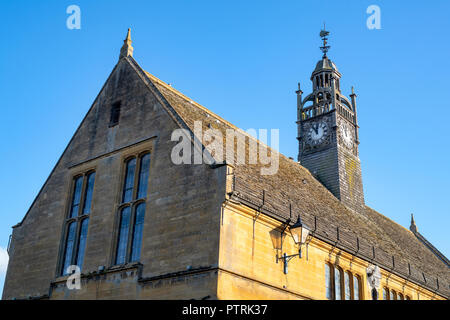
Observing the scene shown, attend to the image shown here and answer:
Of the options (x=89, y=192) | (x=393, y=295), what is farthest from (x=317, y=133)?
(x=89, y=192)

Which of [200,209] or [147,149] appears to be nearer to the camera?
[200,209]

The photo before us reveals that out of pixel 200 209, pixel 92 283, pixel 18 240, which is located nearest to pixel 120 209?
pixel 92 283

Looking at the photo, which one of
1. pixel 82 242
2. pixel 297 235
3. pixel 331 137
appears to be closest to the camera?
pixel 297 235

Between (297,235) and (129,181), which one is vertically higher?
(129,181)

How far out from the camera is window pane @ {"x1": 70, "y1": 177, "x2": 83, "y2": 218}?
82.5ft

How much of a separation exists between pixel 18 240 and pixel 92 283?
22.4 feet

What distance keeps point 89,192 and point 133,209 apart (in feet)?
11.6

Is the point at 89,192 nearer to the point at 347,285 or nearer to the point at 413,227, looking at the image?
the point at 347,285

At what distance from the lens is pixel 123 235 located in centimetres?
2242

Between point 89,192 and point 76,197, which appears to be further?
point 76,197
